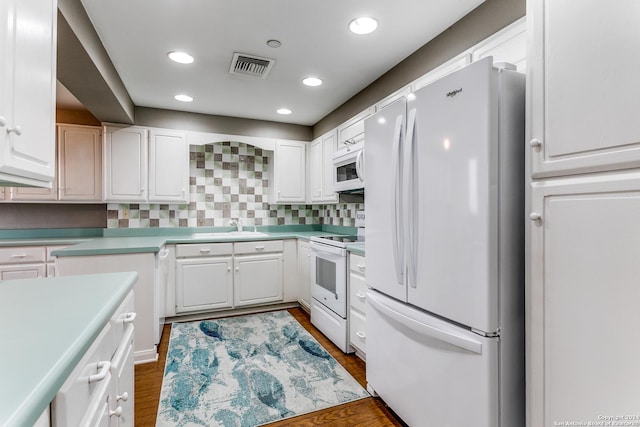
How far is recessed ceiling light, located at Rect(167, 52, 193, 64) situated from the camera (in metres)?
2.34

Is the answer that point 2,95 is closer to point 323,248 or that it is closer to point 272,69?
point 272,69

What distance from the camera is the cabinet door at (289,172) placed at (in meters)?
4.00

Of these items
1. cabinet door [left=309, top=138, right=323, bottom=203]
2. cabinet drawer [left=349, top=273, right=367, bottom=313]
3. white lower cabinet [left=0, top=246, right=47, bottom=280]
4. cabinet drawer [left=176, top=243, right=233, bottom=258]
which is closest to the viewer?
cabinet drawer [left=349, top=273, right=367, bottom=313]

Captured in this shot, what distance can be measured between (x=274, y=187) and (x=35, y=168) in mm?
2943

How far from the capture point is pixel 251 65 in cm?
251

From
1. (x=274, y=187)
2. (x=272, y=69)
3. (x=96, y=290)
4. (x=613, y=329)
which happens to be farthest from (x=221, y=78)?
(x=613, y=329)

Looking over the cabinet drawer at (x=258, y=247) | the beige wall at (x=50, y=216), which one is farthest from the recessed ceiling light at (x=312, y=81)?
the beige wall at (x=50, y=216)

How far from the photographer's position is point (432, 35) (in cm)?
208

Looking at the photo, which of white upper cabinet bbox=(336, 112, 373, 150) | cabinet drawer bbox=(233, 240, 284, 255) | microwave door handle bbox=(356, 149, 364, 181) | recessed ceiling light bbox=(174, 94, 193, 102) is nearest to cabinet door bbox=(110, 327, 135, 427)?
microwave door handle bbox=(356, 149, 364, 181)

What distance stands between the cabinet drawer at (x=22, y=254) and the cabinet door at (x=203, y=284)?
4.42ft

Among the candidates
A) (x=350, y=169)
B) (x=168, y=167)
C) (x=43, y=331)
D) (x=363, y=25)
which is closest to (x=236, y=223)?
(x=168, y=167)

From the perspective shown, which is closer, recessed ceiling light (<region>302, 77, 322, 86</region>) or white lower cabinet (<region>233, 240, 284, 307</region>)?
recessed ceiling light (<region>302, 77, 322, 86</region>)

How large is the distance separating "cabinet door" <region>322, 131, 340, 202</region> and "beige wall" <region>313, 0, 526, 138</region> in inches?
21.4

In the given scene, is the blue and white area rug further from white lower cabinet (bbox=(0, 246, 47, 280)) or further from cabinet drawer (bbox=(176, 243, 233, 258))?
white lower cabinet (bbox=(0, 246, 47, 280))
